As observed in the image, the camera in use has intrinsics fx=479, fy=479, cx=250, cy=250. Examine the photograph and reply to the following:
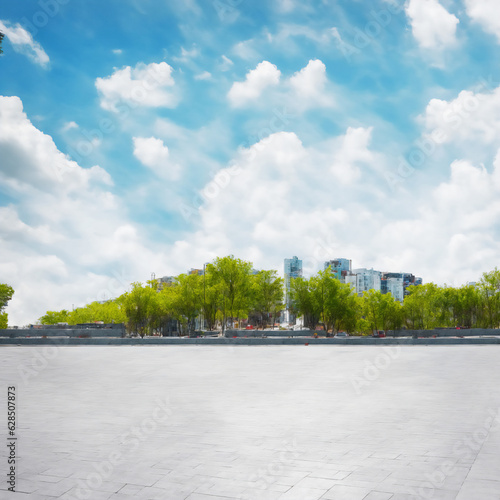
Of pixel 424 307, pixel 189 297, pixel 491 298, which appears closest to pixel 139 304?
pixel 189 297

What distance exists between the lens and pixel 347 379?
14.0 meters

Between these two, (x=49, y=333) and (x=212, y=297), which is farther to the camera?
(x=212, y=297)

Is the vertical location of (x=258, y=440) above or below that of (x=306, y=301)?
below
